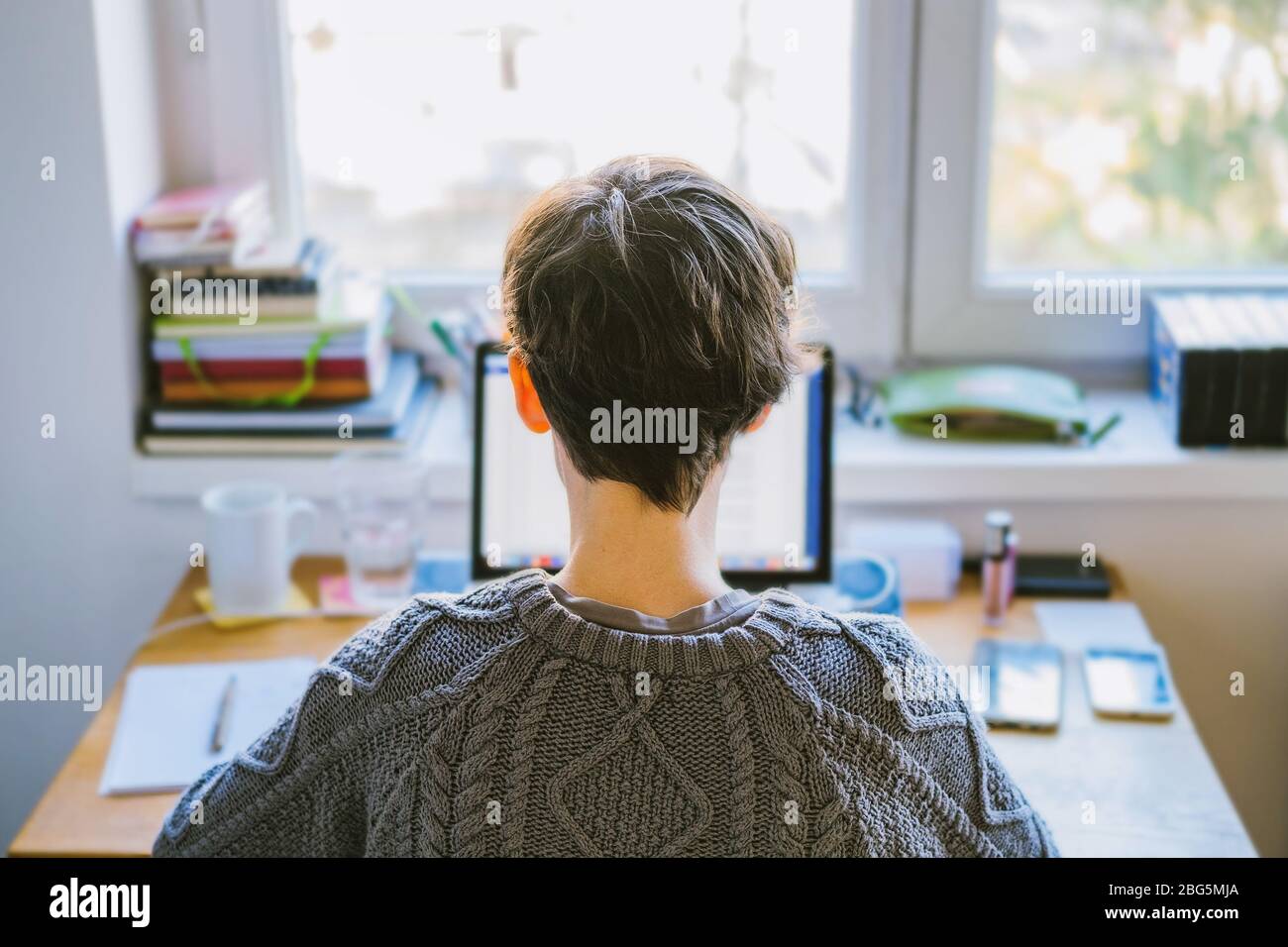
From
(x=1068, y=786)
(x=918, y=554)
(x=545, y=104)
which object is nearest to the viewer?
(x=1068, y=786)

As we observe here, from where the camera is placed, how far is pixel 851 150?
2.13 meters

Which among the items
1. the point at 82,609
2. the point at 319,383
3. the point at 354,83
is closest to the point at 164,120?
the point at 354,83

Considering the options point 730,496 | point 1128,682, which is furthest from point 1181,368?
point 730,496

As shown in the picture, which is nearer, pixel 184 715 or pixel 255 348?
pixel 184 715

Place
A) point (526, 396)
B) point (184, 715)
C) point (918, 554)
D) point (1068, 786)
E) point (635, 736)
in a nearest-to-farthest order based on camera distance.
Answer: point (635, 736)
point (526, 396)
point (1068, 786)
point (184, 715)
point (918, 554)

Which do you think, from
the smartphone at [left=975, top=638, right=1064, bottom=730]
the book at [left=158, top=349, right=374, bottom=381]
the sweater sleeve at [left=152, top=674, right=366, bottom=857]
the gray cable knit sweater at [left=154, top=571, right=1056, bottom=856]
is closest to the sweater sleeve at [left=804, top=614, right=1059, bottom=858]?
the gray cable knit sweater at [left=154, top=571, right=1056, bottom=856]

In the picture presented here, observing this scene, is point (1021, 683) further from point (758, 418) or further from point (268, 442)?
point (268, 442)

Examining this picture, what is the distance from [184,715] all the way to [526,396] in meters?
0.71

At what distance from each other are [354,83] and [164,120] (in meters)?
0.26

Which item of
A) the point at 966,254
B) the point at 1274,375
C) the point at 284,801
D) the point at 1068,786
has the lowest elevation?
the point at 1068,786

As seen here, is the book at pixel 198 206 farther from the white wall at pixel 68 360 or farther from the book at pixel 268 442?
the book at pixel 268 442

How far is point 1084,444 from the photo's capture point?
80.5 inches
